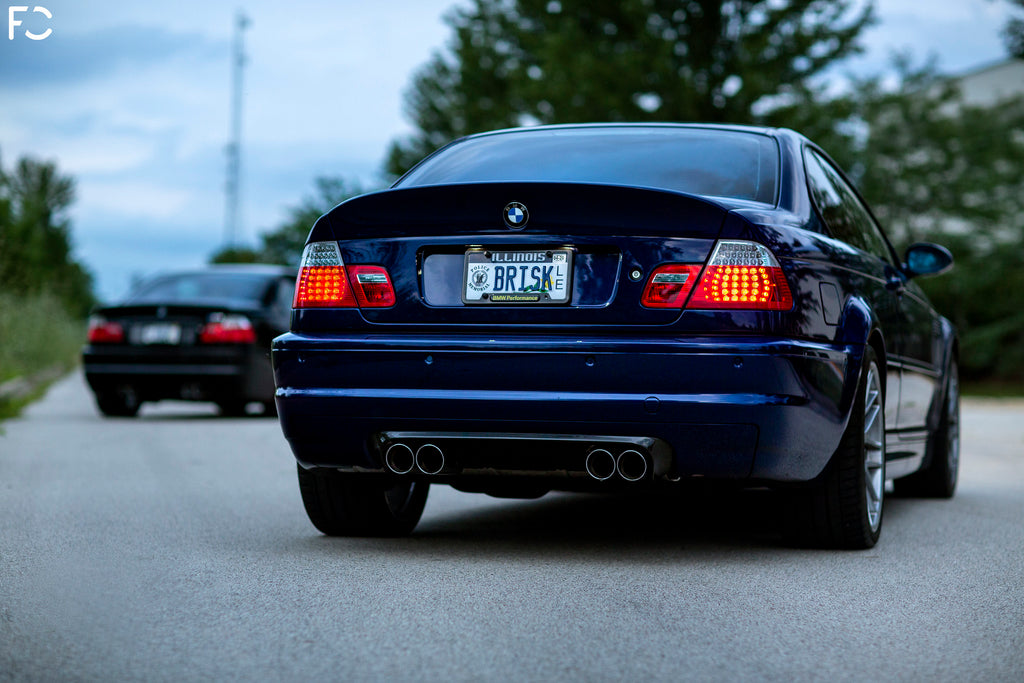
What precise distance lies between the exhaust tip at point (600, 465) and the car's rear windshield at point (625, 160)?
97 centimetres

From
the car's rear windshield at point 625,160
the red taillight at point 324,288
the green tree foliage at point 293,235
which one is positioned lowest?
the green tree foliage at point 293,235

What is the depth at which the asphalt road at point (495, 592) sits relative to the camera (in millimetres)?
3641

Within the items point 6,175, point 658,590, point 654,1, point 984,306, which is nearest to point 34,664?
point 658,590

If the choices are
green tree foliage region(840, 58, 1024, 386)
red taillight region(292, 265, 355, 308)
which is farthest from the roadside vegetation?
green tree foliage region(840, 58, 1024, 386)

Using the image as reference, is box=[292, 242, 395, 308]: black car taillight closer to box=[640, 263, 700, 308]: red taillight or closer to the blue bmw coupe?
the blue bmw coupe

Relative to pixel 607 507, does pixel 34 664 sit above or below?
above

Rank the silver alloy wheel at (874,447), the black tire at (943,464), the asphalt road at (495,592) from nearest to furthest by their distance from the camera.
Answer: the asphalt road at (495,592), the silver alloy wheel at (874,447), the black tire at (943,464)

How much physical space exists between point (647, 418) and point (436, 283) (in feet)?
2.79

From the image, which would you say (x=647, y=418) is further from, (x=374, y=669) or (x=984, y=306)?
(x=984, y=306)

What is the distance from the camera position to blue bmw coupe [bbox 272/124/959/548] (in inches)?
187

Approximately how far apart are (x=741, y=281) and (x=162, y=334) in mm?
9387

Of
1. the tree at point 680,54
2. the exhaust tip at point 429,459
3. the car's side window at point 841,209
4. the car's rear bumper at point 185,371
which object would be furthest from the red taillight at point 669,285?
the tree at point 680,54

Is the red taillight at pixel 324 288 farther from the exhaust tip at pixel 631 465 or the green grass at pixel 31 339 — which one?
the green grass at pixel 31 339

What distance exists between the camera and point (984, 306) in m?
31.7
